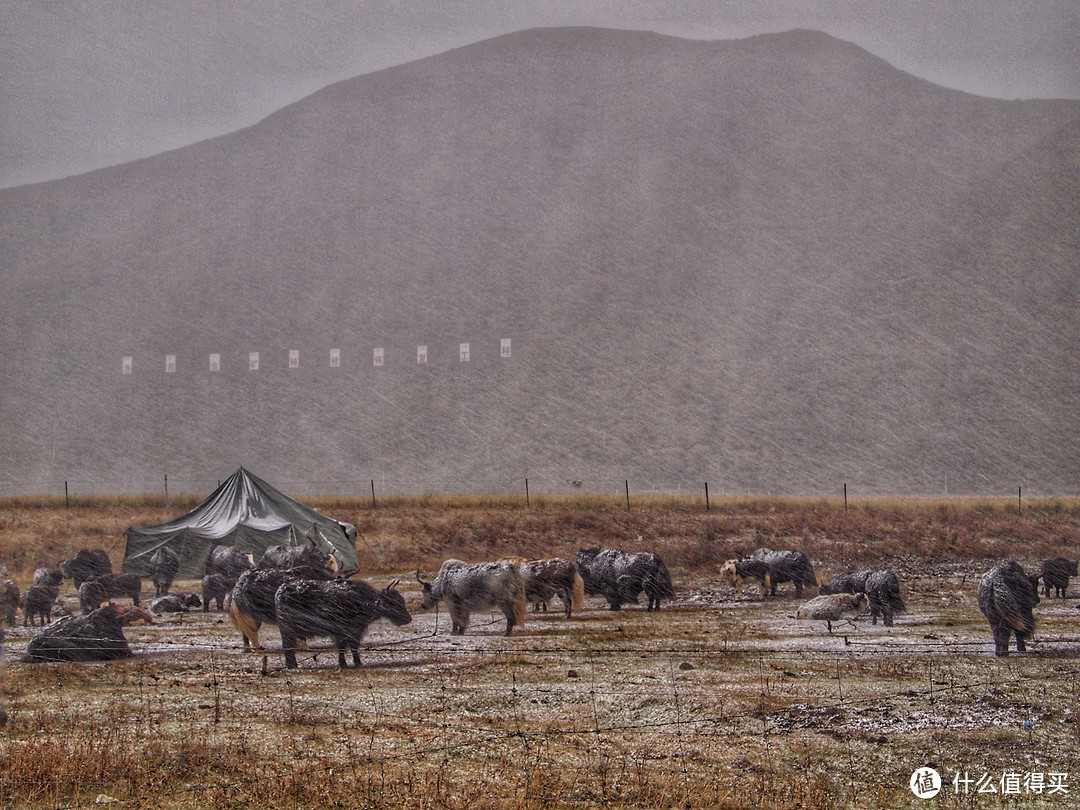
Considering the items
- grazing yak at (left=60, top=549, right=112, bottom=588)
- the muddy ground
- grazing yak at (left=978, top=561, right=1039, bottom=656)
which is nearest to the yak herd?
grazing yak at (left=978, top=561, right=1039, bottom=656)

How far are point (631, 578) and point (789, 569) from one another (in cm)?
373

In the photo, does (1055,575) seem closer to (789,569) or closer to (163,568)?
(789,569)

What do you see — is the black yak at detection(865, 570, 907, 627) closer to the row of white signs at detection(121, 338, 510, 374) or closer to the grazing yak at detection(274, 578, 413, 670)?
the grazing yak at detection(274, 578, 413, 670)

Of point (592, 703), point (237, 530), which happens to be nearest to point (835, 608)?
point (592, 703)

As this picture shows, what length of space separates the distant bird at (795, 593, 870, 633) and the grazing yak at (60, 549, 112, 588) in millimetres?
17275

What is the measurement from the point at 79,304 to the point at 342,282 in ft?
76.2

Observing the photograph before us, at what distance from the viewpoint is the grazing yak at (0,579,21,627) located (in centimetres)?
1709

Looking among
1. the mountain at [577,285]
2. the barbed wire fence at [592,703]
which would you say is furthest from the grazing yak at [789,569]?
the mountain at [577,285]

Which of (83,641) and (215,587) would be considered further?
(215,587)

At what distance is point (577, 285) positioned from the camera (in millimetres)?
84562

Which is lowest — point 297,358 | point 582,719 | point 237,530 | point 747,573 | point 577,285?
point 582,719

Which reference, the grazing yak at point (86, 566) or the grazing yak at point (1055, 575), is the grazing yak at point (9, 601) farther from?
the grazing yak at point (1055, 575)

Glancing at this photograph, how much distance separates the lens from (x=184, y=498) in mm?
44344

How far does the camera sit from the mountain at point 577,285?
69.9 meters
